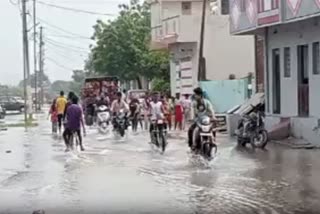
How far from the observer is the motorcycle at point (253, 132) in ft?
85.7

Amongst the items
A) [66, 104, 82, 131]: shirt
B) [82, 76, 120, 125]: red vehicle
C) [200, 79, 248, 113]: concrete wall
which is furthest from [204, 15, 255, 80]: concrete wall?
[66, 104, 82, 131]: shirt

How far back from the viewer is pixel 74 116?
24.0 metres

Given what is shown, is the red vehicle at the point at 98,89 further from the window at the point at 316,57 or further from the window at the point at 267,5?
the window at the point at 316,57

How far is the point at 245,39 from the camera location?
48.4 metres

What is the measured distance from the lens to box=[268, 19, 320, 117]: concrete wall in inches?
1072

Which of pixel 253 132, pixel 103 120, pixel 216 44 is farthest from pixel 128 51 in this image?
pixel 253 132

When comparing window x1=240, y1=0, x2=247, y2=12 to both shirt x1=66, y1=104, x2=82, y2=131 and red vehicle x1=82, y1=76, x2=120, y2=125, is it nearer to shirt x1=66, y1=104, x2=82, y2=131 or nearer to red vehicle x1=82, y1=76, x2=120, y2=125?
shirt x1=66, y1=104, x2=82, y2=131


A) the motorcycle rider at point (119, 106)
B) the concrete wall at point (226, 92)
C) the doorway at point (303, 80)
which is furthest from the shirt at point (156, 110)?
the concrete wall at point (226, 92)

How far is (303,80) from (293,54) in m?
1.05

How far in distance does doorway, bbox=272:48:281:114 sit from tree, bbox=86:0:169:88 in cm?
3368

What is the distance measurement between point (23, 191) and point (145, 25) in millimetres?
57472

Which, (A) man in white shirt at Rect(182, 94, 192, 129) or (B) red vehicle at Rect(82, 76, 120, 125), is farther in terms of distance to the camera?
→ (B) red vehicle at Rect(82, 76, 120, 125)

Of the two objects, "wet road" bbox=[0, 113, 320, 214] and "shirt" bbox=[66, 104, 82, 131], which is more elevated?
"shirt" bbox=[66, 104, 82, 131]

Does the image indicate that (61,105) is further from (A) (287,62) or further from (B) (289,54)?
(B) (289,54)
